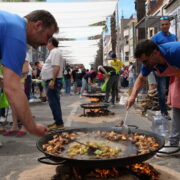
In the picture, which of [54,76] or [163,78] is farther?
[163,78]

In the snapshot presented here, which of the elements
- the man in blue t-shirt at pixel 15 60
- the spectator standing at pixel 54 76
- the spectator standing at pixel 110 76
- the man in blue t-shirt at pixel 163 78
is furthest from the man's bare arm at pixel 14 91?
the spectator standing at pixel 110 76

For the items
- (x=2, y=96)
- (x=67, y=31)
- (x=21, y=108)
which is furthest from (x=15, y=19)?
(x=67, y=31)

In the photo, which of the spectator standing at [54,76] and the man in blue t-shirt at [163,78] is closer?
the spectator standing at [54,76]

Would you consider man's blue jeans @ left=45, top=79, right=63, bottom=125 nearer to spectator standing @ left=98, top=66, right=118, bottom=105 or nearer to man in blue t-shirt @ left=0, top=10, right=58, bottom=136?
man in blue t-shirt @ left=0, top=10, right=58, bottom=136

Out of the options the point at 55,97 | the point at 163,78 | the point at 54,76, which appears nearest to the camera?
the point at 54,76

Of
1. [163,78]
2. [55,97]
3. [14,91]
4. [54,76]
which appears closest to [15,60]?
[14,91]

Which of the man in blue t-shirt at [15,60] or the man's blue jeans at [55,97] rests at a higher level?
the man in blue t-shirt at [15,60]

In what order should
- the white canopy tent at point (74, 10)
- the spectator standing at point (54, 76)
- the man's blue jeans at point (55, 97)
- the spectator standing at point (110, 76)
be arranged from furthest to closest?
the white canopy tent at point (74, 10) < the spectator standing at point (110, 76) < the man's blue jeans at point (55, 97) < the spectator standing at point (54, 76)

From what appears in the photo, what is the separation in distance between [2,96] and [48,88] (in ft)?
3.46

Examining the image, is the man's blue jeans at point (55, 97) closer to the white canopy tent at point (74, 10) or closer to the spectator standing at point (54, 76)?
the spectator standing at point (54, 76)

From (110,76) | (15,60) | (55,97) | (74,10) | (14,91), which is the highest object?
(74,10)

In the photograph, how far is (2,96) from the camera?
6.12 metres

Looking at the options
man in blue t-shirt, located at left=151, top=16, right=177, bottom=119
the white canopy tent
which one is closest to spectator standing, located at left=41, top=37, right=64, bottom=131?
man in blue t-shirt, located at left=151, top=16, right=177, bottom=119

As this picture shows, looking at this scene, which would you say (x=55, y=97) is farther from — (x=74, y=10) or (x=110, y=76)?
(x=74, y=10)
